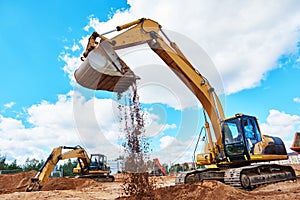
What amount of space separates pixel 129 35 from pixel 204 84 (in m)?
2.92

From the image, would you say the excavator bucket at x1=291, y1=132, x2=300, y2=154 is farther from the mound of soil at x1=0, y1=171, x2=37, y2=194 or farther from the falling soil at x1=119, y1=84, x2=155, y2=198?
the mound of soil at x1=0, y1=171, x2=37, y2=194

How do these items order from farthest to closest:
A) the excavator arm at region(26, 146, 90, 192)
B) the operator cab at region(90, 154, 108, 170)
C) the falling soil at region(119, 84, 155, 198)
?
the operator cab at region(90, 154, 108, 170), the excavator arm at region(26, 146, 90, 192), the falling soil at region(119, 84, 155, 198)

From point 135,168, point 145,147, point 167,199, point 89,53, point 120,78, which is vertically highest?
point 89,53

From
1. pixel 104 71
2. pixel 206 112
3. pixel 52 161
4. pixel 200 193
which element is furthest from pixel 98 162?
pixel 200 193

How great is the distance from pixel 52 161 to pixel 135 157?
744 cm

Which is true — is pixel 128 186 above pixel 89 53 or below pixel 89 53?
below

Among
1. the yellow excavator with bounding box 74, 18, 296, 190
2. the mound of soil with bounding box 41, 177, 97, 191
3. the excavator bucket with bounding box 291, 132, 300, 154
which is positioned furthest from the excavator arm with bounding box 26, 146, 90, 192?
the excavator bucket with bounding box 291, 132, 300, 154

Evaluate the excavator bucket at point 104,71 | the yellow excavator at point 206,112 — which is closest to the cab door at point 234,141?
the yellow excavator at point 206,112

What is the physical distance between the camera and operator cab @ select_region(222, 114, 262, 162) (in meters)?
7.42

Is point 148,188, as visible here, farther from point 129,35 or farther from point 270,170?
point 270,170

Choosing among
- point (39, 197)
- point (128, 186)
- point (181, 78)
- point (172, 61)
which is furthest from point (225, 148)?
point (39, 197)

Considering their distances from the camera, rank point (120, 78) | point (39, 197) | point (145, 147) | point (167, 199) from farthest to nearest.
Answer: point (39, 197) → point (120, 78) → point (145, 147) → point (167, 199)

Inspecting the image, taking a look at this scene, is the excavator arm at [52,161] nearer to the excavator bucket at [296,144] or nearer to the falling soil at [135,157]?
the falling soil at [135,157]

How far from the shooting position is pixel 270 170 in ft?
27.3
